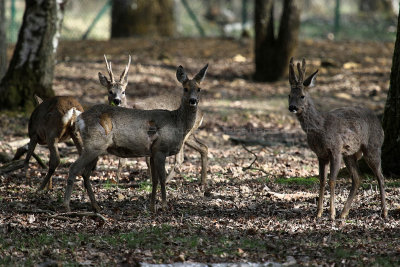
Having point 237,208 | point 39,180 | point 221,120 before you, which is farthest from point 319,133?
point 221,120

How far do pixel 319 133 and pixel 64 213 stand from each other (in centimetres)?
297

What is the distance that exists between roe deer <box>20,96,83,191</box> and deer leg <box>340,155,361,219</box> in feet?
11.6

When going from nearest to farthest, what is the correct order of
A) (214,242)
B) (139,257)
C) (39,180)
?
(139,257) < (214,242) < (39,180)

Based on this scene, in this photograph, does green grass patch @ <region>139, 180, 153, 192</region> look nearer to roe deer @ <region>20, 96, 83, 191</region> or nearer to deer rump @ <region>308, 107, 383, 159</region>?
roe deer @ <region>20, 96, 83, 191</region>

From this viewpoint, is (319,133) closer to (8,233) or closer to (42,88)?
(8,233)

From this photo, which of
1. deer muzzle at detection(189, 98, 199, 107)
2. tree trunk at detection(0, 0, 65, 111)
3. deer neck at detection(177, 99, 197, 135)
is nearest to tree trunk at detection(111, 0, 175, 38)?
tree trunk at detection(0, 0, 65, 111)

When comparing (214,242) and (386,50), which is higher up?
(386,50)

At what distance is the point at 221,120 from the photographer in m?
13.9

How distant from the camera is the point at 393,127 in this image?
920cm

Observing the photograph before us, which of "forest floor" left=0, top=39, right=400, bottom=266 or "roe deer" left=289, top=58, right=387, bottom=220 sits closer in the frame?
"forest floor" left=0, top=39, right=400, bottom=266

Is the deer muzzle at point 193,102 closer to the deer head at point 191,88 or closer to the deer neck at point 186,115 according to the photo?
the deer head at point 191,88

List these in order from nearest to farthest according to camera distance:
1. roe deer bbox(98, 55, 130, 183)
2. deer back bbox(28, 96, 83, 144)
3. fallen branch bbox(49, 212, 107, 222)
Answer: fallen branch bbox(49, 212, 107, 222) → deer back bbox(28, 96, 83, 144) → roe deer bbox(98, 55, 130, 183)

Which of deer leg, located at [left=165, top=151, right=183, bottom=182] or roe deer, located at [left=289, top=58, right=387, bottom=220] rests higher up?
roe deer, located at [left=289, top=58, right=387, bottom=220]

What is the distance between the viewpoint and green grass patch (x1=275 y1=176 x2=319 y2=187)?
9297 millimetres
